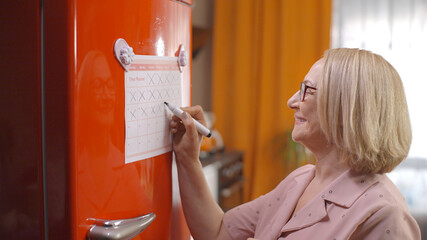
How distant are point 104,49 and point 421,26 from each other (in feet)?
10.1

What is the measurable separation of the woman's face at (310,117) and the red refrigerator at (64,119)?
46 centimetres

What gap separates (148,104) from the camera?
3.22 ft

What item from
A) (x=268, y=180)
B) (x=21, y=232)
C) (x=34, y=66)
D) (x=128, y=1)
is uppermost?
(x=128, y=1)

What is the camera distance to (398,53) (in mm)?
3336

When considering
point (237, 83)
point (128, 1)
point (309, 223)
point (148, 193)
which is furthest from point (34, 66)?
point (237, 83)

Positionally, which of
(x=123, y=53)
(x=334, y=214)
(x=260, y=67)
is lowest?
(x=334, y=214)

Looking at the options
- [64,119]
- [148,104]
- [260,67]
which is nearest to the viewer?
[64,119]

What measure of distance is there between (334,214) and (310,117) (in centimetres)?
25

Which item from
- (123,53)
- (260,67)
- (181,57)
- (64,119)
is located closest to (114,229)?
(64,119)

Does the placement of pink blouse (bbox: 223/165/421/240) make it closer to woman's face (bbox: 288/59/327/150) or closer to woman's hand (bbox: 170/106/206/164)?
woman's face (bbox: 288/59/327/150)

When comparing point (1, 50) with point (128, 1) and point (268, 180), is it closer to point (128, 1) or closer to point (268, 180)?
point (128, 1)

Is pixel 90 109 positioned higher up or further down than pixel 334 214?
higher up

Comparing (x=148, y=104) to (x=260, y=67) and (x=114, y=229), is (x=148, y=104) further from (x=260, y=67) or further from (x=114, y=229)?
(x=260, y=67)

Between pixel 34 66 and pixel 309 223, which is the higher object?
pixel 34 66
